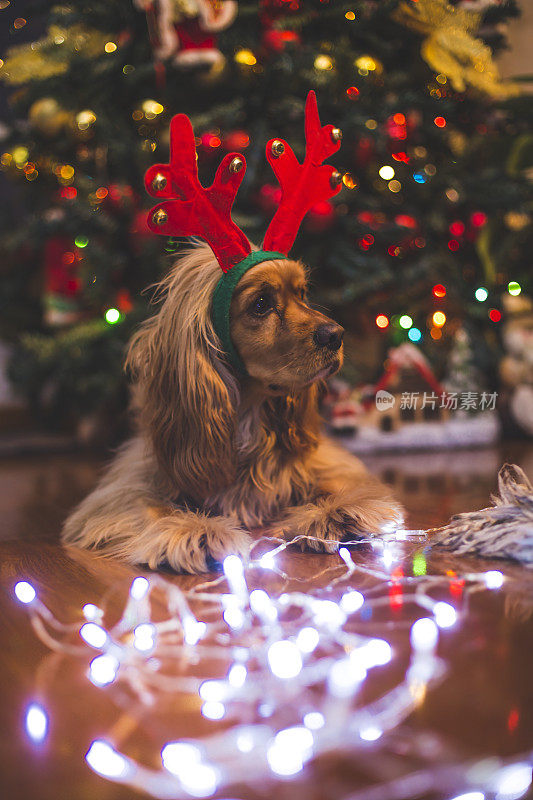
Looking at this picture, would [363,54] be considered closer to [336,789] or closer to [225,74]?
[225,74]

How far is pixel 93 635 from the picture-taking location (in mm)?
863

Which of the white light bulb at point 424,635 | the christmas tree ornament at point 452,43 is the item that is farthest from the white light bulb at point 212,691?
the christmas tree ornament at point 452,43

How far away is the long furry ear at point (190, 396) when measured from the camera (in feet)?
4.09

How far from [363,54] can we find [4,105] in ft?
6.67

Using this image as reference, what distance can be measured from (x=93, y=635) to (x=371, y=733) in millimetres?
407

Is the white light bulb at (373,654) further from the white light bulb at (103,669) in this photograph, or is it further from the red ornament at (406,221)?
the red ornament at (406,221)

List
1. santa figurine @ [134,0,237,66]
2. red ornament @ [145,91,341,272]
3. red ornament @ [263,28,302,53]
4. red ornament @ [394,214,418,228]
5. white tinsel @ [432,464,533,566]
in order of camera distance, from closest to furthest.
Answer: white tinsel @ [432,464,533,566] < red ornament @ [145,91,341,272] < santa figurine @ [134,0,237,66] < red ornament @ [263,28,302,53] < red ornament @ [394,214,418,228]

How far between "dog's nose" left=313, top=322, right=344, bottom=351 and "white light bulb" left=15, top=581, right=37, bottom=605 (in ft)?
2.12

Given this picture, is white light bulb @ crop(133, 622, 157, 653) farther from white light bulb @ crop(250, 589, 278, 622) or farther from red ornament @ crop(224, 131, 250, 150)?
red ornament @ crop(224, 131, 250, 150)

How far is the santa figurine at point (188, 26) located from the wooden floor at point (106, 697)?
5.68 ft

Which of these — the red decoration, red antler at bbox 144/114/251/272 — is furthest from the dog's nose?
the red decoration

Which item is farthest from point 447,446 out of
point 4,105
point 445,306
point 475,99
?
point 4,105

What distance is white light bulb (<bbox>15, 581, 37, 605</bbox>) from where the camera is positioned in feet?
3.44

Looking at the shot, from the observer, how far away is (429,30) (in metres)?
2.37
